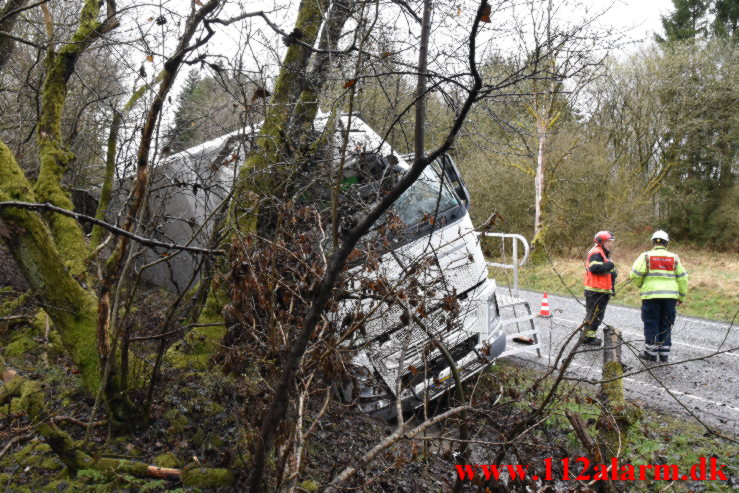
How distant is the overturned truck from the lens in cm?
362

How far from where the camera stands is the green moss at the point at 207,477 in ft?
10.4

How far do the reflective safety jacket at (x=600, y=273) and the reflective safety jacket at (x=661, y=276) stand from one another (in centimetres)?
33

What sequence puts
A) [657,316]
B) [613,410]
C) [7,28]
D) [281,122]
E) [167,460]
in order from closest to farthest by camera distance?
[167,460], [613,410], [281,122], [7,28], [657,316]

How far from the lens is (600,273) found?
700cm

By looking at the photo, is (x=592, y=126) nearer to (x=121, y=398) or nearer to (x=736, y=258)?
(x=736, y=258)

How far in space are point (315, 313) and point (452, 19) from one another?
2430 millimetres

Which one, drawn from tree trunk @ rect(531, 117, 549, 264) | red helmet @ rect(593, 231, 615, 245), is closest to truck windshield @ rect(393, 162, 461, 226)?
red helmet @ rect(593, 231, 615, 245)

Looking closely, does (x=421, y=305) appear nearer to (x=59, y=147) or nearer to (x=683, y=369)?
(x=59, y=147)

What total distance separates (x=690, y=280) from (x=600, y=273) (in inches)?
278

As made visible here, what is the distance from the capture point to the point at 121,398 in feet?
Answer: 11.9

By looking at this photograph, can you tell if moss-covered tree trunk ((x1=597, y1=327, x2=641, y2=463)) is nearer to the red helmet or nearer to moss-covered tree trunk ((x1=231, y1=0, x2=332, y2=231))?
moss-covered tree trunk ((x1=231, y1=0, x2=332, y2=231))

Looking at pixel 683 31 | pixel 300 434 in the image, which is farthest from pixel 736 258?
pixel 300 434

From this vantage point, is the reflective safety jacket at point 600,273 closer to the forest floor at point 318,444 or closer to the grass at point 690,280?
the grass at point 690,280

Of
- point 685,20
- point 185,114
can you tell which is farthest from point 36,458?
point 685,20
